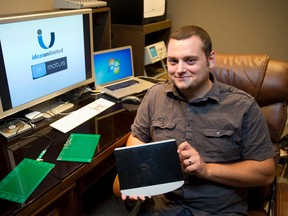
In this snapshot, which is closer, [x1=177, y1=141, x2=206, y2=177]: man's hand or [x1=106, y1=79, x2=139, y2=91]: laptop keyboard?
[x1=177, y1=141, x2=206, y2=177]: man's hand

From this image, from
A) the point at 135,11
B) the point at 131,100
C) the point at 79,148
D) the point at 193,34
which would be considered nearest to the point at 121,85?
the point at 131,100

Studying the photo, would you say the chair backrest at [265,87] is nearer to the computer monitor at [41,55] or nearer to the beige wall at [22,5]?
the computer monitor at [41,55]

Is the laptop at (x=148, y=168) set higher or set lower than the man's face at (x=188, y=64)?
lower

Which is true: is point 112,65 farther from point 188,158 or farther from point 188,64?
point 188,158

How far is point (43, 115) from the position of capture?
1.51 metres

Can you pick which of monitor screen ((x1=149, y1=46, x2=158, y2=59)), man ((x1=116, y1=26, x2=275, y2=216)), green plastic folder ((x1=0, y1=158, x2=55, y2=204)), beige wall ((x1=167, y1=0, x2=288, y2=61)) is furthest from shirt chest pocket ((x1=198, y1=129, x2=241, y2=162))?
beige wall ((x1=167, y1=0, x2=288, y2=61))

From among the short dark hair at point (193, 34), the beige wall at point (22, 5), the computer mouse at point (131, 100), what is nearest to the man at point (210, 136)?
the short dark hair at point (193, 34)

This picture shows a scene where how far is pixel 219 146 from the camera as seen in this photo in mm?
1135

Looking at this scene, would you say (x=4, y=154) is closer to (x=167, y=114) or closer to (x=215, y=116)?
(x=167, y=114)

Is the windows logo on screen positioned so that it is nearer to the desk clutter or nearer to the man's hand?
the desk clutter

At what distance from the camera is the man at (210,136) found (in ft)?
3.58

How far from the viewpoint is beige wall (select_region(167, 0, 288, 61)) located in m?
2.05

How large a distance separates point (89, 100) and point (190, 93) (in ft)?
2.58

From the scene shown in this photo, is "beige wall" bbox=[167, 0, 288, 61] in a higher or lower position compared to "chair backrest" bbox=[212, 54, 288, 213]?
higher
